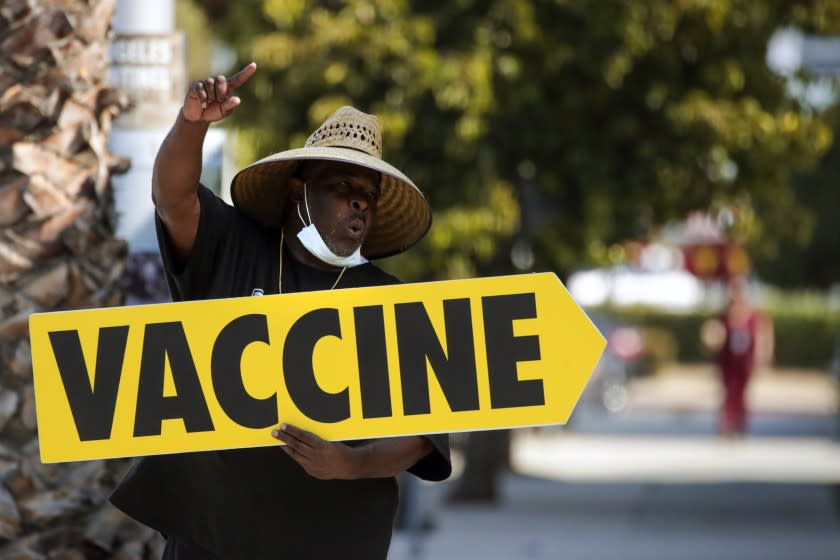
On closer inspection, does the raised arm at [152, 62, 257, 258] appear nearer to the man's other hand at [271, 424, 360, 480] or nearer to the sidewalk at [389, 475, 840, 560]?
the man's other hand at [271, 424, 360, 480]

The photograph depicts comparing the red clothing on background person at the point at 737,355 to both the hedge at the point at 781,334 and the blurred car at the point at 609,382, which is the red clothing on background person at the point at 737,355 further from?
the hedge at the point at 781,334

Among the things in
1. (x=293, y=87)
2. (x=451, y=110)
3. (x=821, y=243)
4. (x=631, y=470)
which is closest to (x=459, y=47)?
(x=451, y=110)

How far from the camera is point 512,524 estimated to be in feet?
41.6

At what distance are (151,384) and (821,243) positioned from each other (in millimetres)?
31399

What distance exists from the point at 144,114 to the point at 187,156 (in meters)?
2.32

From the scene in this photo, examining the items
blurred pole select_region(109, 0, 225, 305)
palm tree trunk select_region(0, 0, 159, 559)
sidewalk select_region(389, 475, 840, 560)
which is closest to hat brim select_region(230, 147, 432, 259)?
palm tree trunk select_region(0, 0, 159, 559)

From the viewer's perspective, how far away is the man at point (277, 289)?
3488 millimetres

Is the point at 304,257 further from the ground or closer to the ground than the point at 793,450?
further from the ground

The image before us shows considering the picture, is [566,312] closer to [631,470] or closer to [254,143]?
[254,143]

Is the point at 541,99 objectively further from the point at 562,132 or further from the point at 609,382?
the point at 609,382

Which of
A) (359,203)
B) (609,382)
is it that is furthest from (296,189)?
(609,382)

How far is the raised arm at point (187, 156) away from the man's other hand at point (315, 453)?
1.54 ft

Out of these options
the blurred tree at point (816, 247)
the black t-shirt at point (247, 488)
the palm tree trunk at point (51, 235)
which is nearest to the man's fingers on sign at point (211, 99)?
Result: the black t-shirt at point (247, 488)

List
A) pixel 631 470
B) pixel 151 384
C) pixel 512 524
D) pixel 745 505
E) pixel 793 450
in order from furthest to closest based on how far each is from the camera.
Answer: pixel 793 450 < pixel 631 470 < pixel 745 505 < pixel 512 524 < pixel 151 384
